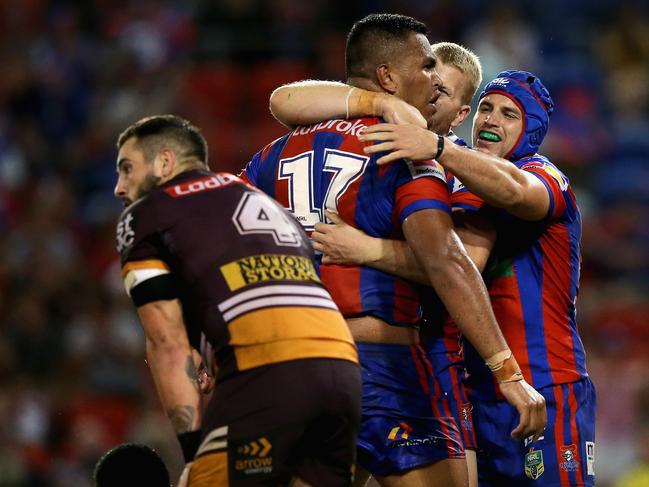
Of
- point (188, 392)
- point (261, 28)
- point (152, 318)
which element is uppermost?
point (261, 28)

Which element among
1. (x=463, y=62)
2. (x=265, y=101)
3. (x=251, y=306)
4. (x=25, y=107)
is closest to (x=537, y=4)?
(x=265, y=101)

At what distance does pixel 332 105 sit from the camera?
18.4 ft

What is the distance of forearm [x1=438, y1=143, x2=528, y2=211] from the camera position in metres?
5.21

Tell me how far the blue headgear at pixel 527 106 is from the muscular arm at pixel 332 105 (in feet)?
2.26

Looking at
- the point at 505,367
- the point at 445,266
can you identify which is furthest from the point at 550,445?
the point at 445,266

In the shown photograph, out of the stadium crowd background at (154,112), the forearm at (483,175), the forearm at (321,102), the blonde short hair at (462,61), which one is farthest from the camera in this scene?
the stadium crowd background at (154,112)

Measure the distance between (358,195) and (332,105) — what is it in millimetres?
482

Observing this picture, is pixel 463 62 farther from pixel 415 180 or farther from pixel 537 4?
pixel 537 4

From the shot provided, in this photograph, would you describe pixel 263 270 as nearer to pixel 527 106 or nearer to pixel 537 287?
pixel 537 287

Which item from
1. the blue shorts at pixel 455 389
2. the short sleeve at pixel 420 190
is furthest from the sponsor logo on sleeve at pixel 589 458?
the short sleeve at pixel 420 190

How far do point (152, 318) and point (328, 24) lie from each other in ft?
34.9

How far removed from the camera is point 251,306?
460cm

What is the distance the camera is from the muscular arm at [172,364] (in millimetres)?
4629

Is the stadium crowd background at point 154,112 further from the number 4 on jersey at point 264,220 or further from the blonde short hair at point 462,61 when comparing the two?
the number 4 on jersey at point 264,220
